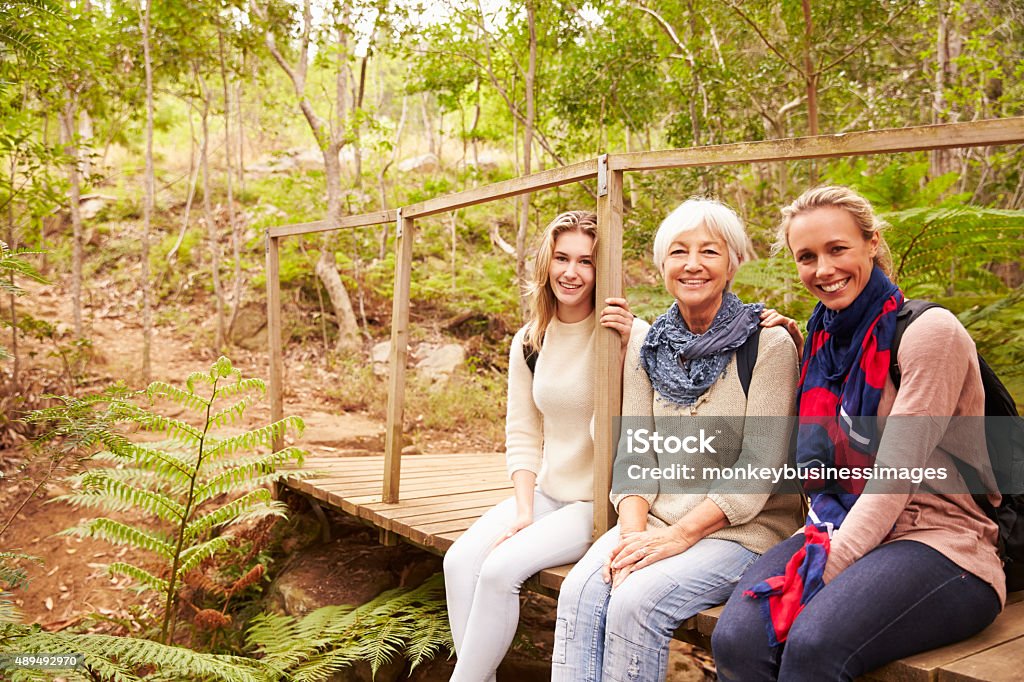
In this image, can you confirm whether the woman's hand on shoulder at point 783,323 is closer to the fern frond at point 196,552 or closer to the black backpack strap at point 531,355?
the black backpack strap at point 531,355

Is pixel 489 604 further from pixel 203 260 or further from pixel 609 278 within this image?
pixel 203 260

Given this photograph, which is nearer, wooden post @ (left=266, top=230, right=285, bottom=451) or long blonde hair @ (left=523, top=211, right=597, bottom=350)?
long blonde hair @ (left=523, top=211, right=597, bottom=350)

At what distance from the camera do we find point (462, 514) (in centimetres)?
396

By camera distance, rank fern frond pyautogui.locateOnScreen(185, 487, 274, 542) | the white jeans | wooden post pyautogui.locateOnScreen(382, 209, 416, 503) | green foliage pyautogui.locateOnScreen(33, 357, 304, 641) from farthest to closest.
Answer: wooden post pyautogui.locateOnScreen(382, 209, 416, 503) → fern frond pyautogui.locateOnScreen(185, 487, 274, 542) → green foliage pyautogui.locateOnScreen(33, 357, 304, 641) → the white jeans

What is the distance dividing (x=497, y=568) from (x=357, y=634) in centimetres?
125

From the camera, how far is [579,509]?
9.98 feet

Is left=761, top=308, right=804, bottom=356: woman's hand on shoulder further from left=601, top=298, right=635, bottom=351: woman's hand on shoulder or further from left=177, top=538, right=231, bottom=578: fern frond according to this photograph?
left=177, top=538, right=231, bottom=578: fern frond

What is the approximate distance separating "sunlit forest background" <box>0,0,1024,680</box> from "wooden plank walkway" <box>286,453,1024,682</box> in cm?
42

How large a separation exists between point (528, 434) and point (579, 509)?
427 millimetres

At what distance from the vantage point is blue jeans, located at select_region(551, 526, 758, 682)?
2285 millimetres

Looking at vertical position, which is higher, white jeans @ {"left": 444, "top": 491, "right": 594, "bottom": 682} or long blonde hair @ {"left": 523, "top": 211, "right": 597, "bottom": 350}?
long blonde hair @ {"left": 523, "top": 211, "right": 597, "bottom": 350}

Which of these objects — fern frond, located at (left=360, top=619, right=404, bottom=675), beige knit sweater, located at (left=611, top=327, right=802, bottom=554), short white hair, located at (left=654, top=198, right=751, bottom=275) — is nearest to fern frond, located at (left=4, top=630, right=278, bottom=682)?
fern frond, located at (left=360, top=619, right=404, bottom=675)

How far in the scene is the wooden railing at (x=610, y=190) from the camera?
2137 millimetres

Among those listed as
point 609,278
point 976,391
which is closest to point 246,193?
point 609,278
